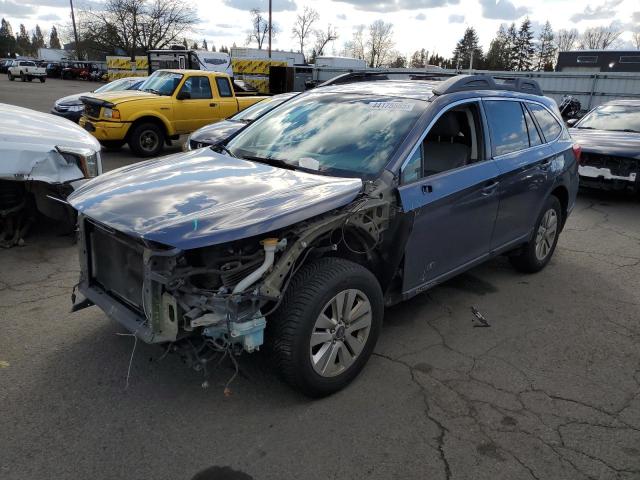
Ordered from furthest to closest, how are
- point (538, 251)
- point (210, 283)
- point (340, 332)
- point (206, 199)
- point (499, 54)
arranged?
point (499, 54) < point (538, 251) < point (340, 332) < point (206, 199) < point (210, 283)

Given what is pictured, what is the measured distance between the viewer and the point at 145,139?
36.5ft

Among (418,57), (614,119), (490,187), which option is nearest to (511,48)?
(418,57)

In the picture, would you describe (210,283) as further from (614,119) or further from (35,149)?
(614,119)

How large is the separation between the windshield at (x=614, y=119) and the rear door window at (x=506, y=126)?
20.0 feet

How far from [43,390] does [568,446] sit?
2.99 m

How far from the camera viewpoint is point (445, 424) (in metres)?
2.89

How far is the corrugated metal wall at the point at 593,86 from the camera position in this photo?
59.5ft

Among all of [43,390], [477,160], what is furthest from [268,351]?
[477,160]

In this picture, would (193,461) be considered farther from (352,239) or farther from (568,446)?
(568,446)

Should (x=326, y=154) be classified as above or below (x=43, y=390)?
above

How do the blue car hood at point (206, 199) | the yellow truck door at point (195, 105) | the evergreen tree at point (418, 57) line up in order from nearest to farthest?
1. the blue car hood at point (206, 199)
2. the yellow truck door at point (195, 105)
3. the evergreen tree at point (418, 57)

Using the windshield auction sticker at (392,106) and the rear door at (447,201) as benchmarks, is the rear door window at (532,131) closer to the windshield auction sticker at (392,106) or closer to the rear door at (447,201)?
the rear door at (447,201)

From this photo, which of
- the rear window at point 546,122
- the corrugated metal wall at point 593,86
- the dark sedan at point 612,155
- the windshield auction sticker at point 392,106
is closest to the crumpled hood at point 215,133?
the windshield auction sticker at point 392,106

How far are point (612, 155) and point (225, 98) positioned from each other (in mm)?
8322
